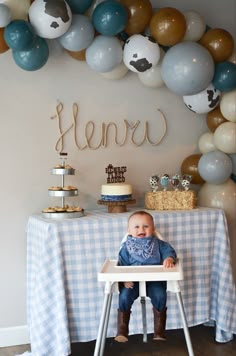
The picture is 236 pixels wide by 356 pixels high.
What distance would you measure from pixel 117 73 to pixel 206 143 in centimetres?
67

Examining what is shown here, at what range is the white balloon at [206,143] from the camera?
2922mm

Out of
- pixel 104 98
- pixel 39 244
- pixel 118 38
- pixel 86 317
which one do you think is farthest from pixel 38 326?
pixel 118 38

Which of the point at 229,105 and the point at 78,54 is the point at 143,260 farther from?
the point at 78,54

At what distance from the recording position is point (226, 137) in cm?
277

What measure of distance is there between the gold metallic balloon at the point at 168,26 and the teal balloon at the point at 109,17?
0.18 m

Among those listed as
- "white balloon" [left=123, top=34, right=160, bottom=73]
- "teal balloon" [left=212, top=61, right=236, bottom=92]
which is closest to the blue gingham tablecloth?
"teal balloon" [left=212, top=61, right=236, bottom=92]

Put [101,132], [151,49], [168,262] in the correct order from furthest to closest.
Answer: [101,132], [151,49], [168,262]

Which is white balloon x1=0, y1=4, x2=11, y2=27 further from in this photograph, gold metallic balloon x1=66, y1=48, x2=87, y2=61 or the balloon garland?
gold metallic balloon x1=66, y1=48, x2=87, y2=61

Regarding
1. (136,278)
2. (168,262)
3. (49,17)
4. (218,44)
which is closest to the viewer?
(136,278)

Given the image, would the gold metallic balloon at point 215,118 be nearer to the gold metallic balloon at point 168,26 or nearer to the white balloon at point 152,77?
the white balloon at point 152,77

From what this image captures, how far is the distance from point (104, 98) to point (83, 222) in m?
0.82

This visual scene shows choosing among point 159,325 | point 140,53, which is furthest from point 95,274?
point 140,53

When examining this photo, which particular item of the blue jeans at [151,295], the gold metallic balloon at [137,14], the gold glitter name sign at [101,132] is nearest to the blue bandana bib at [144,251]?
the blue jeans at [151,295]

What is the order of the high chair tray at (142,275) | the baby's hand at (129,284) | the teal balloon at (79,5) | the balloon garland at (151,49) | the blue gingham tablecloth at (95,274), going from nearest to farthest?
the high chair tray at (142,275), the baby's hand at (129,284), the blue gingham tablecloth at (95,274), the balloon garland at (151,49), the teal balloon at (79,5)
